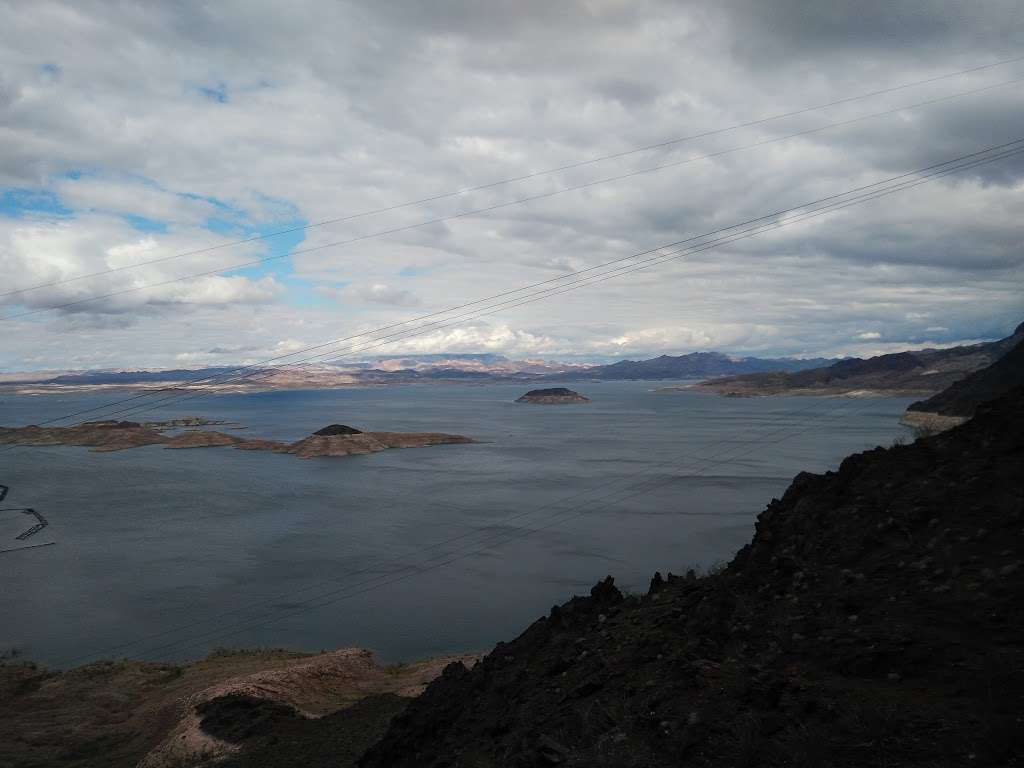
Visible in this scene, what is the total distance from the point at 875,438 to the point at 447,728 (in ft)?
275

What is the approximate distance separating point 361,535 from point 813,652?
41.3 metres

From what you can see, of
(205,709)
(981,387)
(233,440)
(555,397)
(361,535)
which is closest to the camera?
(205,709)

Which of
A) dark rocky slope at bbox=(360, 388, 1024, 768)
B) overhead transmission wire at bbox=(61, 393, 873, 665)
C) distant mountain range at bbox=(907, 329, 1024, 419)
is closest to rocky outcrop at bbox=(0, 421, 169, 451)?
overhead transmission wire at bbox=(61, 393, 873, 665)

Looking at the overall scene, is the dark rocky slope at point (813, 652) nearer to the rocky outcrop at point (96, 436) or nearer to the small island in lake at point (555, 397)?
the rocky outcrop at point (96, 436)

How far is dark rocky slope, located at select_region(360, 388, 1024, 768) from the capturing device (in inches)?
253

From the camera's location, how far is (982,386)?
8581 cm

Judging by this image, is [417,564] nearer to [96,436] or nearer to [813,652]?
[813,652]

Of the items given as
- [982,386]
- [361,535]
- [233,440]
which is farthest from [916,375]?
[361,535]

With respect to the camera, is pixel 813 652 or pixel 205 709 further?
pixel 205 709

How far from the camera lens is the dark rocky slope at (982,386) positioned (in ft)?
264

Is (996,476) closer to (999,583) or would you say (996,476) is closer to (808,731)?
(999,583)

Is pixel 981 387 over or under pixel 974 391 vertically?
over

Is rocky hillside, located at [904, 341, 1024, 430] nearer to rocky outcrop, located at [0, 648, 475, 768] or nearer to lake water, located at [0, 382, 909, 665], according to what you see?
lake water, located at [0, 382, 909, 665]

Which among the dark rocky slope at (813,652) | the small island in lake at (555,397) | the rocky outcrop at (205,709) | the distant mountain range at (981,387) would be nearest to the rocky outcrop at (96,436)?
the rocky outcrop at (205,709)
